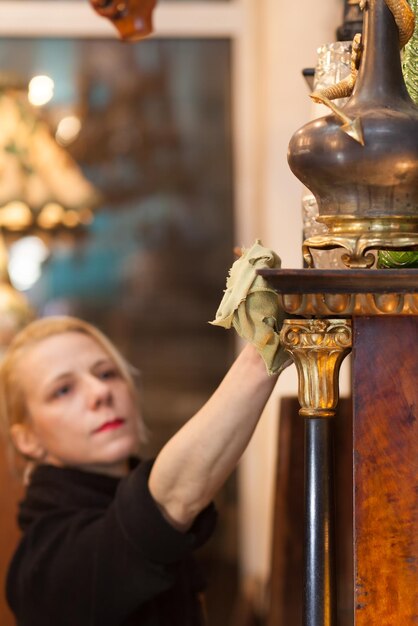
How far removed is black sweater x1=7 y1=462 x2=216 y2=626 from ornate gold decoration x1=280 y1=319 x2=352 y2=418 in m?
0.54

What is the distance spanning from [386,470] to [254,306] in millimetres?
208

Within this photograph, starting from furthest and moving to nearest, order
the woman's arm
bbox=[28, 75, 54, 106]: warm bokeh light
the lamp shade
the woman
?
bbox=[28, 75, 54, 106]: warm bokeh light → the lamp shade → the woman → the woman's arm

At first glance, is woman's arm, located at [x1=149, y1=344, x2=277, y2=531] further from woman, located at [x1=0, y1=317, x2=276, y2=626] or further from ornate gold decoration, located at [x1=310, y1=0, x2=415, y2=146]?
ornate gold decoration, located at [x1=310, y1=0, x2=415, y2=146]

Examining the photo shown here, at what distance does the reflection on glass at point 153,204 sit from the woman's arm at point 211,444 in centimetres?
225

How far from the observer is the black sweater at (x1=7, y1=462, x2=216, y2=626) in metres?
1.46

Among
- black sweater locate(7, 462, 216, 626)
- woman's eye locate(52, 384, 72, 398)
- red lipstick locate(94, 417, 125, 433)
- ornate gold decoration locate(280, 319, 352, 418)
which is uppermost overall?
ornate gold decoration locate(280, 319, 352, 418)

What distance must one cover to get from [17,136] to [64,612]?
7.39 ft

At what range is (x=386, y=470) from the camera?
0.89 m

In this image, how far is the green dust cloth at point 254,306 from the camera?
1.00 m

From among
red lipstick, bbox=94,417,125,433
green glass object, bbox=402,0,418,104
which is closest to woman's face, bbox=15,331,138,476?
red lipstick, bbox=94,417,125,433

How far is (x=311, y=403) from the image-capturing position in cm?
95

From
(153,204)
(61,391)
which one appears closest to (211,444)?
(61,391)

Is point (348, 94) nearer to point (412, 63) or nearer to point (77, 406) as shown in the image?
point (412, 63)

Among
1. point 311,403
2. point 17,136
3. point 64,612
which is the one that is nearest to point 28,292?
point 17,136
